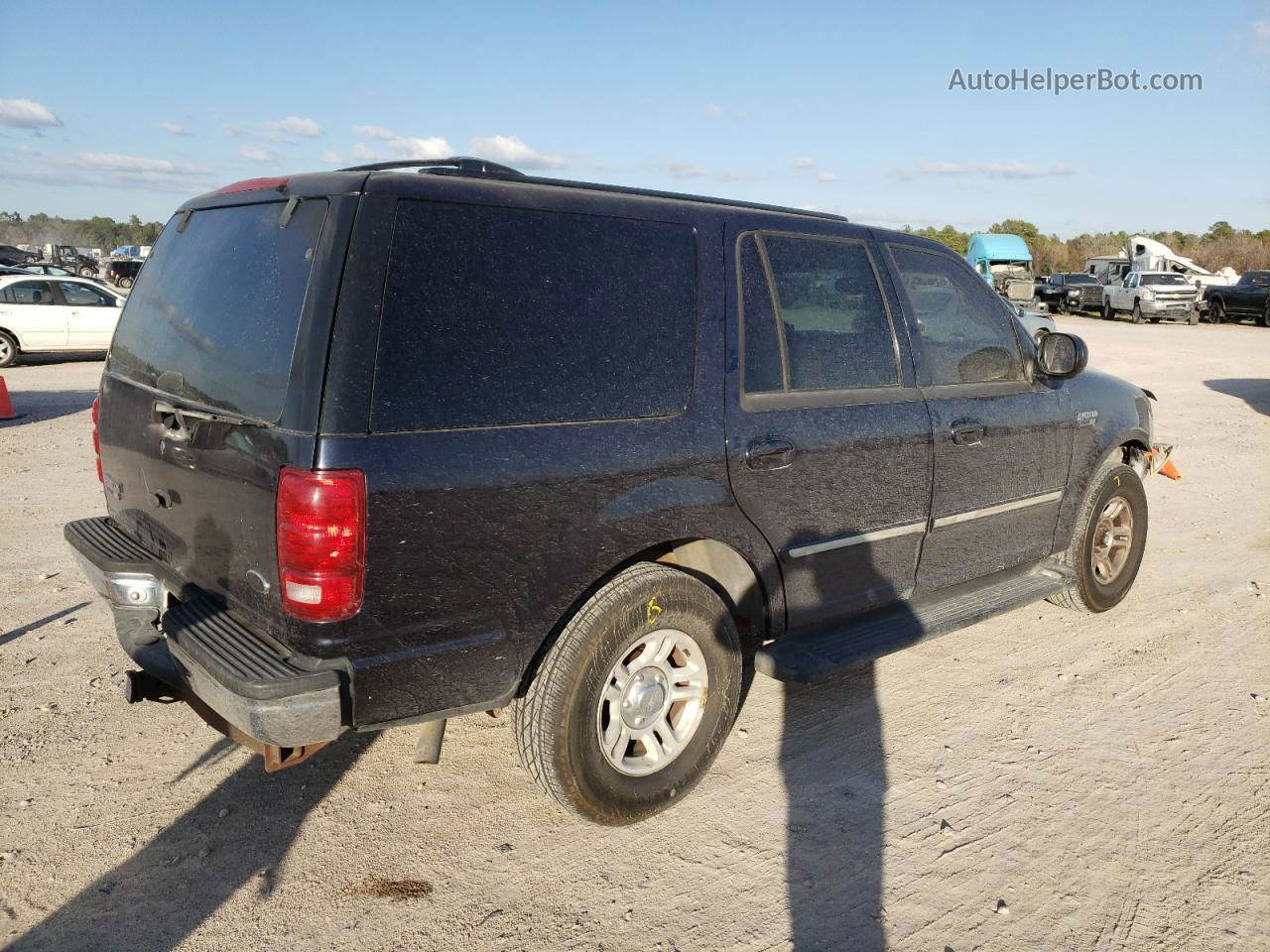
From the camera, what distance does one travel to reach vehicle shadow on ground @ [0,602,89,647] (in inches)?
188

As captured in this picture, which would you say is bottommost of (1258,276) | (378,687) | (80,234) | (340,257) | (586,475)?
(378,687)

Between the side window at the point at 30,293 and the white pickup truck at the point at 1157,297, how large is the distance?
3227 cm

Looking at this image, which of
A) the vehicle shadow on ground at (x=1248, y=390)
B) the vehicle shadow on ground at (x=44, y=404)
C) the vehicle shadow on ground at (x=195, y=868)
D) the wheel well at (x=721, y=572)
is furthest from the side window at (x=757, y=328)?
the vehicle shadow on ground at (x=1248, y=390)

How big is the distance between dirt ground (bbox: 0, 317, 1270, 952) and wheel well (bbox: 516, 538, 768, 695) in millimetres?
596

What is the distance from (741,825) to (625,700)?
1.99ft

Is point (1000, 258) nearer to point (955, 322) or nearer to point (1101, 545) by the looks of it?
point (1101, 545)

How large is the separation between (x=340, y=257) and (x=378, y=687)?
1.20 meters

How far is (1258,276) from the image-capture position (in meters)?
32.6

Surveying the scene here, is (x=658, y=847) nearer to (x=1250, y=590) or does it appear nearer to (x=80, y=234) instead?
(x=1250, y=590)

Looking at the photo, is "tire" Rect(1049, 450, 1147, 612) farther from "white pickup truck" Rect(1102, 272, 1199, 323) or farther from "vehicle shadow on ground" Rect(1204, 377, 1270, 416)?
"white pickup truck" Rect(1102, 272, 1199, 323)

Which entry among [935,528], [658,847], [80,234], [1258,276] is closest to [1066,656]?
[935,528]

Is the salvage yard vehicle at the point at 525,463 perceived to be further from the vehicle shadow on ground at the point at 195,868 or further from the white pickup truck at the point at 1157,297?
the white pickup truck at the point at 1157,297

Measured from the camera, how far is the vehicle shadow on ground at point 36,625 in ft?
15.7

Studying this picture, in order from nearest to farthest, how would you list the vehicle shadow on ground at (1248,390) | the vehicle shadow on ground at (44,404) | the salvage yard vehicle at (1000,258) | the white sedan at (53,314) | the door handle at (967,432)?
the door handle at (967,432), the vehicle shadow on ground at (44,404), the vehicle shadow on ground at (1248,390), the white sedan at (53,314), the salvage yard vehicle at (1000,258)
